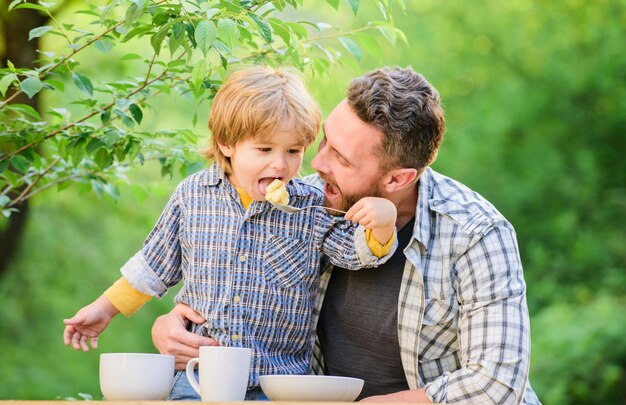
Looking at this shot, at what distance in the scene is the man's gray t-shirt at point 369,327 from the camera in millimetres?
2234

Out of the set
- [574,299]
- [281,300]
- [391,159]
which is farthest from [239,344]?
[574,299]

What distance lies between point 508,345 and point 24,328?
24.0ft

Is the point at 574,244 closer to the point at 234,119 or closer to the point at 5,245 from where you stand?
the point at 5,245

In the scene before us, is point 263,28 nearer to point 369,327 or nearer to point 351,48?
point 351,48

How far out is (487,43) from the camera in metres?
9.08

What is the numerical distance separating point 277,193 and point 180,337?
38 centimetres

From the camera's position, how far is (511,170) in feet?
28.2

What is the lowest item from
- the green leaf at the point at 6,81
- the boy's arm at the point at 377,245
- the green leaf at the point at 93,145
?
the boy's arm at the point at 377,245

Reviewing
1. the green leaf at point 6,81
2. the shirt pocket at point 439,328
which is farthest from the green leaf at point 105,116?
the shirt pocket at point 439,328

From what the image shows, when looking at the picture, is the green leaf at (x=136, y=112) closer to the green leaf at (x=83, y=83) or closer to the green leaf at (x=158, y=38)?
the green leaf at (x=83, y=83)

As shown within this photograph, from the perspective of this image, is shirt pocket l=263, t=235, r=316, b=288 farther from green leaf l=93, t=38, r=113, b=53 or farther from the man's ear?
green leaf l=93, t=38, r=113, b=53

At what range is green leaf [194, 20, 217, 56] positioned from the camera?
73.6 inches

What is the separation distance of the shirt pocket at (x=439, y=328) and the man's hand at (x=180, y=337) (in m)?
0.47

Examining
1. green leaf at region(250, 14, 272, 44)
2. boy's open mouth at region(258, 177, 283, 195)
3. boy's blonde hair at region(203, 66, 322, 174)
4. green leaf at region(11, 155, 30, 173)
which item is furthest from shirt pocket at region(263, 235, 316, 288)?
green leaf at region(11, 155, 30, 173)
